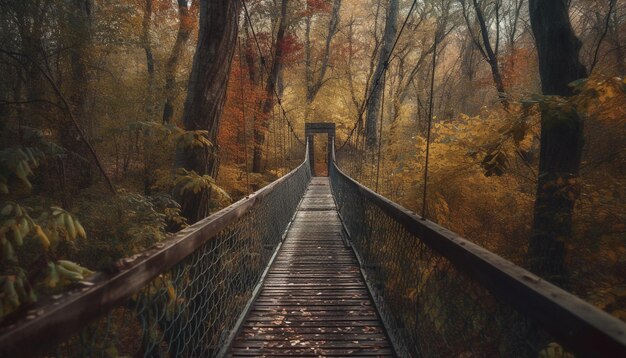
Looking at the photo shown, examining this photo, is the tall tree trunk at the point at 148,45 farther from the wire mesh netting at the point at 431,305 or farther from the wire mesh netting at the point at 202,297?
the wire mesh netting at the point at 431,305

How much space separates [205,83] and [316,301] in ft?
6.31

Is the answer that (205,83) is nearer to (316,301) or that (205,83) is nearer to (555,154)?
(316,301)

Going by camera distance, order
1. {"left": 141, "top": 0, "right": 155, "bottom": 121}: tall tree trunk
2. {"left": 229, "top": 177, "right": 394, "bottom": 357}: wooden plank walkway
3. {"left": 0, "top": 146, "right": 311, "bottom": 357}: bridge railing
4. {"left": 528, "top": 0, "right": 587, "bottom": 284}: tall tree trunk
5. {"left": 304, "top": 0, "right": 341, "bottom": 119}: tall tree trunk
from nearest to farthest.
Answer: {"left": 0, "top": 146, "right": 311, "bottom": 357}: bridge railing, {"left": 229, "top": 177, "right": 394, "bottom": 357}: wooden plank walkway, {"left": 528, "top": 0, "right": 587, "bottom": 284}: tall tree trunk, {"left": 141, "top": 0, "right": 155, "bottom": 121}: tall tree trunk, {"left": 304, "top": 0, "right": 341, "bottom": 119}: tall tree trunk

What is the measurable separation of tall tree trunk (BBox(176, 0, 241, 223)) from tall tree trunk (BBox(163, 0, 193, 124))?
5.62 meters

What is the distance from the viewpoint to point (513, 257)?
371 centimetres

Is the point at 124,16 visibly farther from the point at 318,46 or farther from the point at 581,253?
the point at 318,46

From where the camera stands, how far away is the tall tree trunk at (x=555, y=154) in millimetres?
2912

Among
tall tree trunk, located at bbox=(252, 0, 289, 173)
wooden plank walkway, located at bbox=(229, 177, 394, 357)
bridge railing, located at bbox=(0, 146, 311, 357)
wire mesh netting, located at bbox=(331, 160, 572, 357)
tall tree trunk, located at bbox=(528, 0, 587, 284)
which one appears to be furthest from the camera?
tall tree trunk, located at bbox=(252, 0, 289, 173)

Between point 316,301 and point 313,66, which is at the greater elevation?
point 313,66

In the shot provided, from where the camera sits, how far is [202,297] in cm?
185

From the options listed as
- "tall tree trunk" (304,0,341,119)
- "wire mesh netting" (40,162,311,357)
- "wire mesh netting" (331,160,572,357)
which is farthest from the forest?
"tall tree trunk" (304,0,341,119)

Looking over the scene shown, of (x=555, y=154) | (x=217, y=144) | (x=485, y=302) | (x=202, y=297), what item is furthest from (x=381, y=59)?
(x=485, y=302)

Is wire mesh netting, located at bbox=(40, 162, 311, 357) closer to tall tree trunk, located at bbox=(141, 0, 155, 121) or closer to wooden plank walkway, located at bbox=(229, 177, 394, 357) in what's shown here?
wooden plank walkway, located at bbox=(229, 177, 394, 357)

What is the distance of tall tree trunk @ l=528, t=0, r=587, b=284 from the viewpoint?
291 cm
